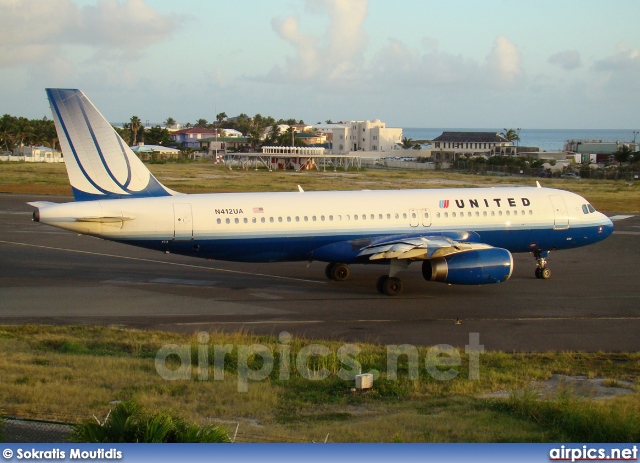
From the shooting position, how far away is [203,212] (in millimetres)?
27922

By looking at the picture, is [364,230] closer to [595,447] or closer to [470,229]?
[470,229]

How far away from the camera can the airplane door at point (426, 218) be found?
1171 inches

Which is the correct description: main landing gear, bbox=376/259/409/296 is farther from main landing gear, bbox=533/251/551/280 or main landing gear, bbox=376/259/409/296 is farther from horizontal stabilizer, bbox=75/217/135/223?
horizontal stabilizer, bbox=75/217/135/223

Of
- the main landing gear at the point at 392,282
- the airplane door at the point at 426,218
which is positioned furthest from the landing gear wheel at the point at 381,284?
the airplane door at the point at 426,218

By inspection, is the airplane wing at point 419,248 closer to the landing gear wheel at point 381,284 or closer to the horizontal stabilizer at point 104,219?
the landing gear wheel at point 381,284

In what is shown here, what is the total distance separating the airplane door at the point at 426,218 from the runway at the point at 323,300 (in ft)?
7.78

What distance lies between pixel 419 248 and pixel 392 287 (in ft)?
5.82

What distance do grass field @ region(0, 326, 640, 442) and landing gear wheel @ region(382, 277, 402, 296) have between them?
298 inches

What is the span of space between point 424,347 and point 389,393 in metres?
4.70

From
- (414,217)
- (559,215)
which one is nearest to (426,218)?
(414,217)

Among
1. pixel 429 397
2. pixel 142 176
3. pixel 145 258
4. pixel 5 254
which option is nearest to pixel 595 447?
pixel 429 397

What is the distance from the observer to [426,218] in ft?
97.8

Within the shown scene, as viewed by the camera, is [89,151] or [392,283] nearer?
[89,151]

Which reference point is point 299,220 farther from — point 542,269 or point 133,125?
point 133,125
